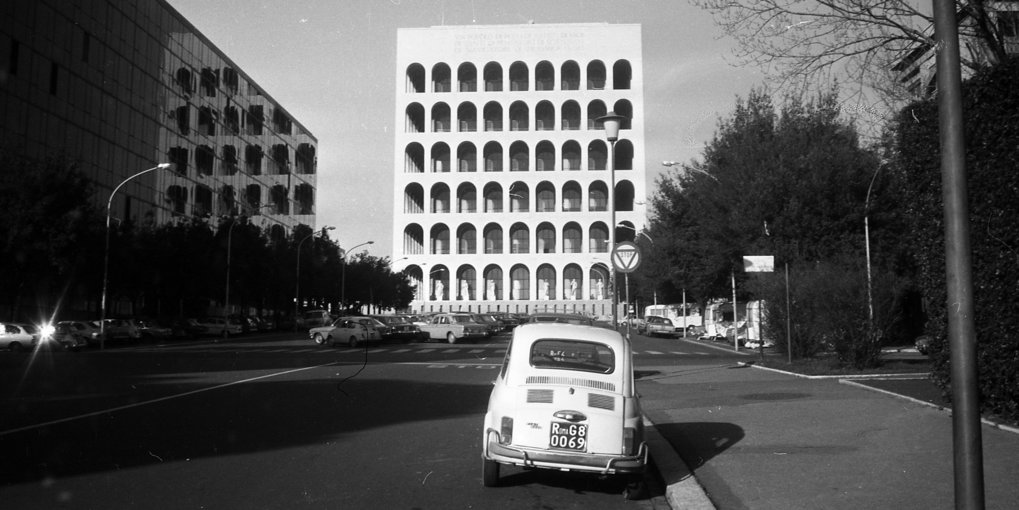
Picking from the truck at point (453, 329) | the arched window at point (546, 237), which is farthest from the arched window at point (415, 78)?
the truck at point (453, 329)

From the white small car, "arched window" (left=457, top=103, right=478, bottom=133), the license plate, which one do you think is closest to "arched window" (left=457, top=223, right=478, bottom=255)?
"arched window" (left=457, top=103, right=478, bottom=133)

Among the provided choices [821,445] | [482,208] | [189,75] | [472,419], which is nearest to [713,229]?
[472,419]

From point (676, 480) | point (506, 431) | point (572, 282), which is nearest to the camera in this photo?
point (506, 431)

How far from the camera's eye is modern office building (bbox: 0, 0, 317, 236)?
46.6 meters

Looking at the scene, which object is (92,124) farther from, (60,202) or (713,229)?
(713,229)

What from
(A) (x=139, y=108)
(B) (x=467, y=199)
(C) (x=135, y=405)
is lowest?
(C) (x=135, y=405)

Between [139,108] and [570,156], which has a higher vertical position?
[570,156]

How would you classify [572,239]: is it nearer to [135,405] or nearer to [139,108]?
[139,108]

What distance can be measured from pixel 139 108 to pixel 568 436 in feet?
195

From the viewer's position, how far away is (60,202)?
3747 centimetres

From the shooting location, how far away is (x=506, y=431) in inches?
273

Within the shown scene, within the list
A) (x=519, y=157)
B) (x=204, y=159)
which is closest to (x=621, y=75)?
(x=519, y=157)

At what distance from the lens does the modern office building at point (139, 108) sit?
1833 inches

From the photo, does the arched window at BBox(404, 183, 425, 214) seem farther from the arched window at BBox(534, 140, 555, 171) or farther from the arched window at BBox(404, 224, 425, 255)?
the arched window at BBox(534, 140, 555, 171)
